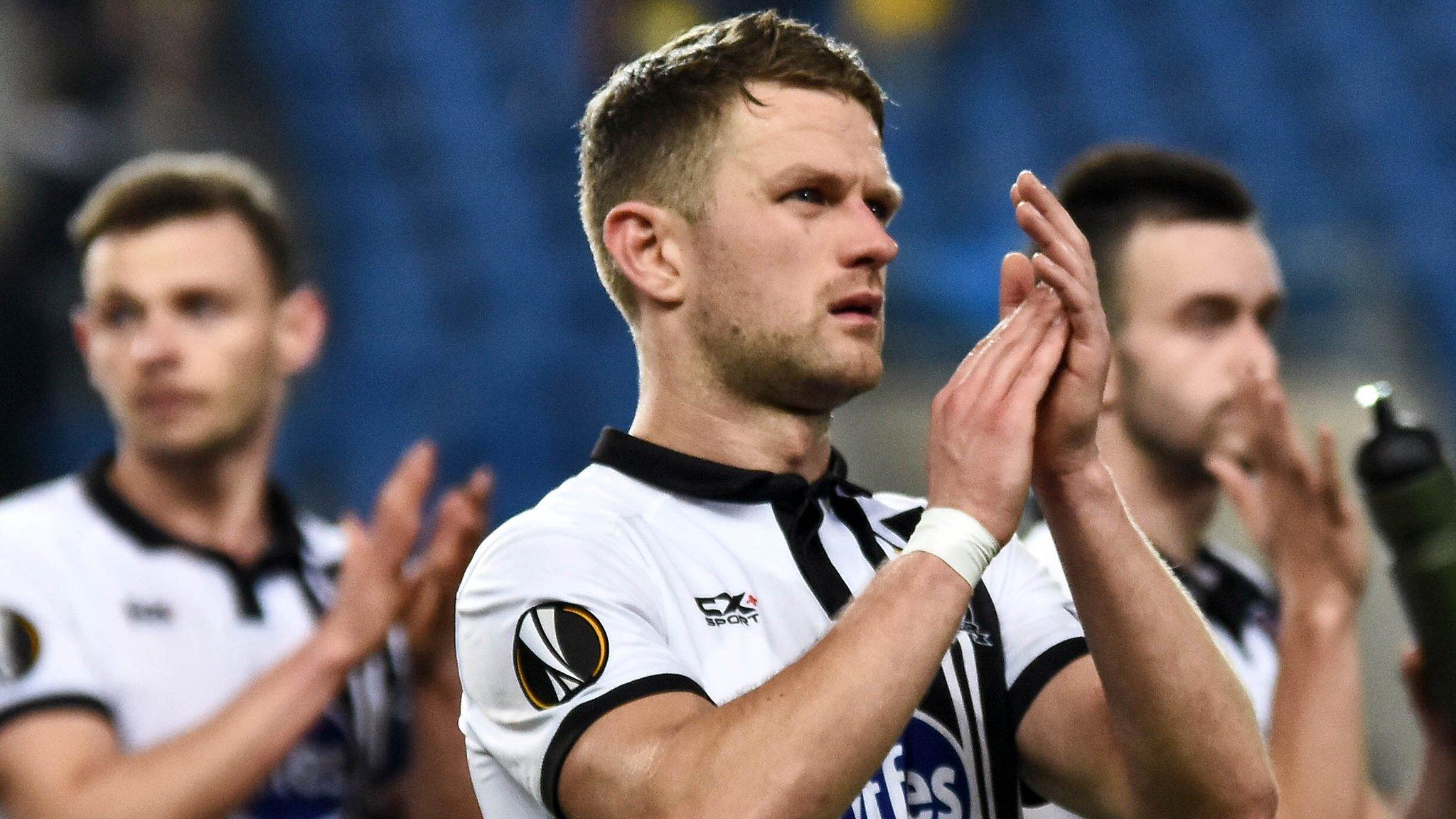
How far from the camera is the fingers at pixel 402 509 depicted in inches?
126

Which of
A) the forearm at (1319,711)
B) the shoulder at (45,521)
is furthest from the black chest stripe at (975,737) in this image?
the shoulder at (45,521)

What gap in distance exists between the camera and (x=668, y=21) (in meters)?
8.36

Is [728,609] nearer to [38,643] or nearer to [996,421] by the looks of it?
[996,421]

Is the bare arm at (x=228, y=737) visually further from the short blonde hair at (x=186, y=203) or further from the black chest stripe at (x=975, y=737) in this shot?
the black chest stripe at (x=975, y=737)

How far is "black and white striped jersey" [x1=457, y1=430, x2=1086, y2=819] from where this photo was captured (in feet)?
5.95

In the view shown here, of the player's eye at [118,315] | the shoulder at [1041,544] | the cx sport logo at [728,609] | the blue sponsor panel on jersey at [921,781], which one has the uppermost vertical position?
the shoulder at [1041,544]

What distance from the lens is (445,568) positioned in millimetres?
3229

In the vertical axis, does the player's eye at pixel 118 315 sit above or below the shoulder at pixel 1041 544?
below

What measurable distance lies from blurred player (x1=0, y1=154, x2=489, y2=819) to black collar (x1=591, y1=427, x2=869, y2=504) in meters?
1.07

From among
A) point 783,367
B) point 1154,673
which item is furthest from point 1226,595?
point 783,367

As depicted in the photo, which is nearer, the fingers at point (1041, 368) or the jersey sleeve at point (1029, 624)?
the fingers at point (1041, 368)

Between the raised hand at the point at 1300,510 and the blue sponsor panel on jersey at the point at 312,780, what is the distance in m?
1.83

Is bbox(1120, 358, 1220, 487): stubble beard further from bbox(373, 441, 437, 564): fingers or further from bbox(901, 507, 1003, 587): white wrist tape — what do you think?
bbox(901, 507, 1003, 587): white wrist tape

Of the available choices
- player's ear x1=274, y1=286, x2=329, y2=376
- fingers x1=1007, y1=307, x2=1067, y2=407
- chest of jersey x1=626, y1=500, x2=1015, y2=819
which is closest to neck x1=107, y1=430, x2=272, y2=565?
player's ear x1=274, y1=286, x2=329, y2=376
